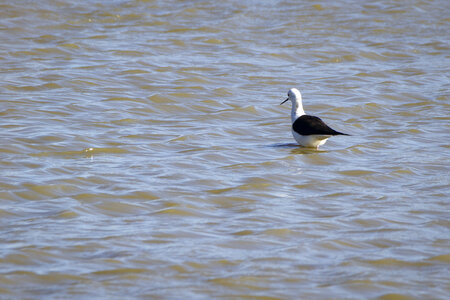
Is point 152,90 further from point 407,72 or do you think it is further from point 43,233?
point 43,233

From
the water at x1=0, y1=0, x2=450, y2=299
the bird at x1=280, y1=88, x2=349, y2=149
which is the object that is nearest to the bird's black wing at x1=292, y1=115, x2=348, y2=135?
the bird at x1=280, y1=88, x2=349, y2=149

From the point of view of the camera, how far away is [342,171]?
8.52 m

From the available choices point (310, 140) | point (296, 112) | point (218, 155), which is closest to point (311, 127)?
point (310, 140)

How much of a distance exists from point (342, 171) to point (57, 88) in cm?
499

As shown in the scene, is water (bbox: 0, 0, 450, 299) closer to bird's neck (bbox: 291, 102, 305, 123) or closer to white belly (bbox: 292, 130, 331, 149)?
white belly (bbox: 292, 130, 331, 149)

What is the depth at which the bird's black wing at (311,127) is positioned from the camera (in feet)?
30.2

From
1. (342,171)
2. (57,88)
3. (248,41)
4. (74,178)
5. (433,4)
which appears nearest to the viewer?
(74,178)

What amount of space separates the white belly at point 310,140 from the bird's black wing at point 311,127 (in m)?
0.05

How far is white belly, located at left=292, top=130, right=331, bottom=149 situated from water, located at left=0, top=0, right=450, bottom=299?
0.11m

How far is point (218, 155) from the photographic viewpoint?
901 centimetres

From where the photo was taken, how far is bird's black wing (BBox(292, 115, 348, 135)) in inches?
362

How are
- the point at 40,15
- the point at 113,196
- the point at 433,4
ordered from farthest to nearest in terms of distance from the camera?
1. the point at 433,4
2. the point at 40,15
3. the point at 113,196

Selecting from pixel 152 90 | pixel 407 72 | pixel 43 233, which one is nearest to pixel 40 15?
pixel 152 90

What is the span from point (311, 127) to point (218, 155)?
119cm
